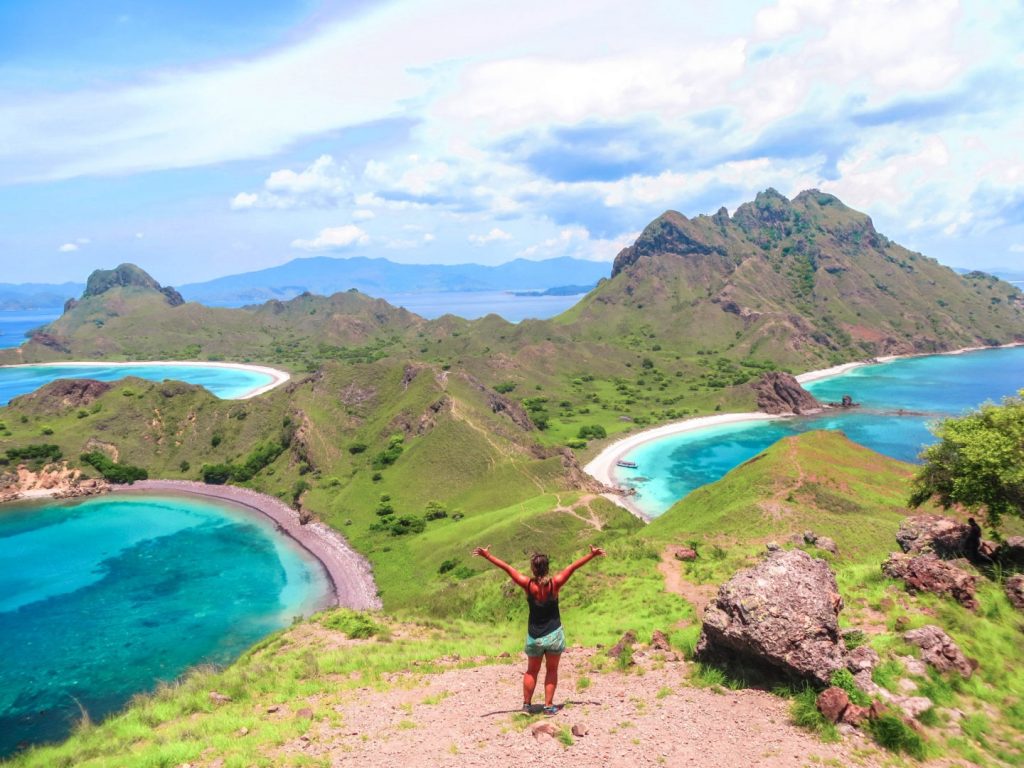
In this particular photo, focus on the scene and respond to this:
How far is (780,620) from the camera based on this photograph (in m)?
17.2

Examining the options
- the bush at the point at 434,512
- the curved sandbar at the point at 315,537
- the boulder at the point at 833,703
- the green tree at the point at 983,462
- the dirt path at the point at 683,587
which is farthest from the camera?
the bush at the point at 434,512

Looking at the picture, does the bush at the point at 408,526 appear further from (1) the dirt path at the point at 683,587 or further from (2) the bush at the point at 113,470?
(2) the bush at the point at 113,470

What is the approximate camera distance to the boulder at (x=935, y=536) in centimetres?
2689

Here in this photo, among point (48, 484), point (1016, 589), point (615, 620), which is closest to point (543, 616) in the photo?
point (615, 620)

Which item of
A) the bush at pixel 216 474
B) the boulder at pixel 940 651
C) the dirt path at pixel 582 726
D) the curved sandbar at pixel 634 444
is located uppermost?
the boulder at pixel 940 651

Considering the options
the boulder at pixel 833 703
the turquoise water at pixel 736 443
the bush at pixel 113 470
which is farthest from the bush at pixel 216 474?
the boulder at pixel 833 703

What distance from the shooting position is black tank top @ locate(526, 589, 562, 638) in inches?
548

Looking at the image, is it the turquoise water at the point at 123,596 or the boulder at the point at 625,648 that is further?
the turquoise water at the point at 123,596

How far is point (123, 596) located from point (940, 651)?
96.2m

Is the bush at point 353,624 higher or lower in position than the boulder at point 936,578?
lower

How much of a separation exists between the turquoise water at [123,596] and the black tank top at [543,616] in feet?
194

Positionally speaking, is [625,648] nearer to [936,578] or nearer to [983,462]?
Answer: [936,578]

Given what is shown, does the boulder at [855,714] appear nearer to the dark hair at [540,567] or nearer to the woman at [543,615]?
the woman at [543,615]

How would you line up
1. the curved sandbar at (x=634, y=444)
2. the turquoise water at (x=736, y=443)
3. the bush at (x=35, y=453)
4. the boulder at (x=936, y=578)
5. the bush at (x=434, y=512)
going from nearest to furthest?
1. the boulder at (x=936, y=578)
2. the bush at (x=434, y=512)
3. the curved sandbar at (x=634, y=444)
4. the bush at (x=35, y=453)
5. the turquoise water at (x=736, y=443)
